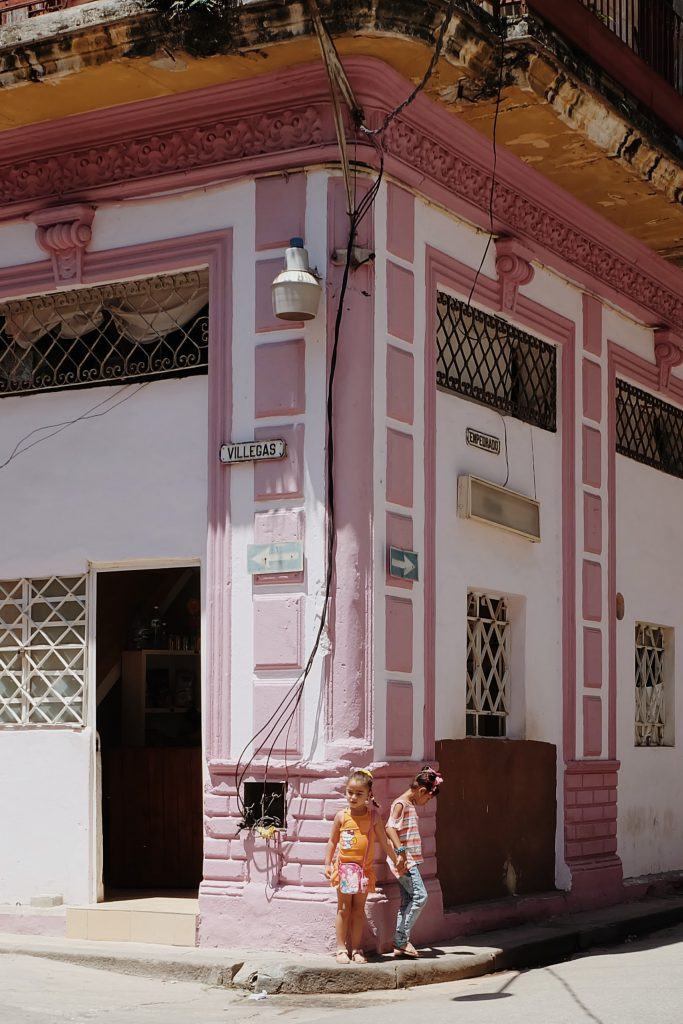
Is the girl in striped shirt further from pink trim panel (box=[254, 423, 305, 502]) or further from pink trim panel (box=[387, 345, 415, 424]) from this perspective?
pink trim panel (box=[387, 345, 415, 424])

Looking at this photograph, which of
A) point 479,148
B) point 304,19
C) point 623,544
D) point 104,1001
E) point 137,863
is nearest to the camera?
point 104,1001

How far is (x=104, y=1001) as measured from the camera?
862 centimetres

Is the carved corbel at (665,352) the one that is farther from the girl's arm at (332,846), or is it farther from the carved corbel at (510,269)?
the girl's arm at (332,846)

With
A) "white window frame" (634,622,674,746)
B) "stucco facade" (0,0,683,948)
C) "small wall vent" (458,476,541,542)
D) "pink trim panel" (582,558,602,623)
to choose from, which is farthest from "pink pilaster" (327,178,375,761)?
"white window frame" (634,622,674,746)

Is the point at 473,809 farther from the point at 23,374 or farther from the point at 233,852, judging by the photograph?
the point at 23,374

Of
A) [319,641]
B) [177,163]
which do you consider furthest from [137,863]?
[177,163]

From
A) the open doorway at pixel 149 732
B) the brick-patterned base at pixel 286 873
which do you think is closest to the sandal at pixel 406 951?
the brick-patterned base at pixel 286 873

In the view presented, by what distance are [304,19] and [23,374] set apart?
3.34 metres

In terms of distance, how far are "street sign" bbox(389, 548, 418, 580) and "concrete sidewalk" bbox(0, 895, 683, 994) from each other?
7.54ft

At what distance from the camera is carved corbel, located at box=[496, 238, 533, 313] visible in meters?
11.8

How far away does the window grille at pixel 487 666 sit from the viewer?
37.2 ft

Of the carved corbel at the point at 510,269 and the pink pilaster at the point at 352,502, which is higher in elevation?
the carved corbel at the point at 510,269

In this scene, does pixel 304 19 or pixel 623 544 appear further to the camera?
pixel 623 544

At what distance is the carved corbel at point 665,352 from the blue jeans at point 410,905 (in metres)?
6.40
